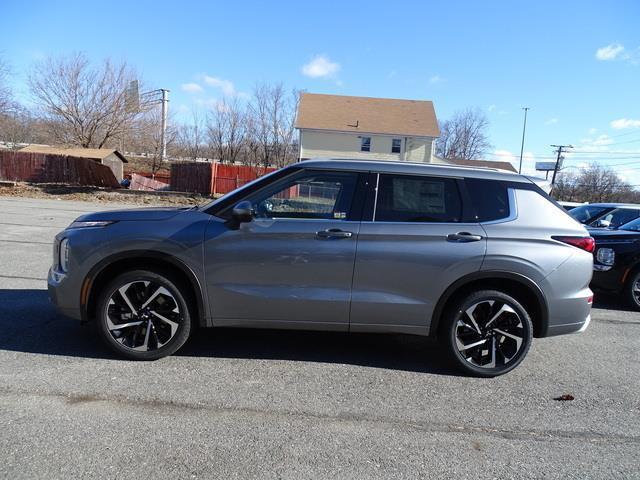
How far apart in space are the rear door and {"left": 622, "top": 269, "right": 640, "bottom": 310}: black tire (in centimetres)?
434

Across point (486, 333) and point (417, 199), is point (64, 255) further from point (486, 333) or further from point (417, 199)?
point (486, 333)

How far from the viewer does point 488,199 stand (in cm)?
413

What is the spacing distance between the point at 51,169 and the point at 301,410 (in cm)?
3391

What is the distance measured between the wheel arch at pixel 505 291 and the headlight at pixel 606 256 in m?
3.58

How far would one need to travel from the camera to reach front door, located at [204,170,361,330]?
390 centimetres

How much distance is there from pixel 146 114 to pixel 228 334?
167 ft

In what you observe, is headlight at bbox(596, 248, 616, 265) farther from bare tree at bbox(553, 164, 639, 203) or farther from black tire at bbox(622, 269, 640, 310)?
bare tree at bbox(553, 164, 639, 203)

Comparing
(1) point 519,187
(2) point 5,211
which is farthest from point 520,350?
(2) point 5,211

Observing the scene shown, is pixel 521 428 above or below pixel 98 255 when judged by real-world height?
below

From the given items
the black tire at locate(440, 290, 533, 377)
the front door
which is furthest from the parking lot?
the front door

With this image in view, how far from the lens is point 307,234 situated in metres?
3.90

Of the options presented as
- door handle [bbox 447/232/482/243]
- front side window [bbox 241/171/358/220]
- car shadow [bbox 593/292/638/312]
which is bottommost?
car shadow [bbox 593/292/638/312]

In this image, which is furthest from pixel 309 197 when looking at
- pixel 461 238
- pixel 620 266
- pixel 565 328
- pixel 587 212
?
pixel 587 212

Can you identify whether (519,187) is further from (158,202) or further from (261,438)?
(158,202)
